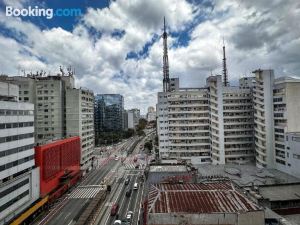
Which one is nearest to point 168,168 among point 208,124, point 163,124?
point 208,124

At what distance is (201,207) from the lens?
2898 centimetres

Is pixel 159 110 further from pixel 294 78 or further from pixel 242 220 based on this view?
pixel 242 220

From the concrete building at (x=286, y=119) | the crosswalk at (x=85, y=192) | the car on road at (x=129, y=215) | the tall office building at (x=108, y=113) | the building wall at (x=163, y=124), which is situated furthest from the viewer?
the tall office building at (x=108, y=113)

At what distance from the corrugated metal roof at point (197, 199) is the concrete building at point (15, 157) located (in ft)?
59.2

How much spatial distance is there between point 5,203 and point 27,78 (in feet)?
Answer: 140

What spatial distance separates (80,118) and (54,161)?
76.1 feet

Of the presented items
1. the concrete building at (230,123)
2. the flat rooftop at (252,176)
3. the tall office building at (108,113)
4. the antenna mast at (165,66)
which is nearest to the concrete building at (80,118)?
the antenna mast at (165,66)

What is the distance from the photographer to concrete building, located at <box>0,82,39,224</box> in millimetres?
34531

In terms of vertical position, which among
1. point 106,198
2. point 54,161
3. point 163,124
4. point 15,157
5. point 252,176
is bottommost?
point 106,198

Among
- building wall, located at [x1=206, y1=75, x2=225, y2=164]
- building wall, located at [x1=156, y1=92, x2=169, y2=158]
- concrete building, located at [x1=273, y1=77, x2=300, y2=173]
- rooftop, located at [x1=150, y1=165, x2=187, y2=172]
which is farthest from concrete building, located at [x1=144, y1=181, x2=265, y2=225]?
building wall, located at [x1=156, y1=92, x2=169, y2=158]

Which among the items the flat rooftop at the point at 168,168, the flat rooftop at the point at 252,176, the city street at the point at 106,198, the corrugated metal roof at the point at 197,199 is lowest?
the city street at the point at 106,198

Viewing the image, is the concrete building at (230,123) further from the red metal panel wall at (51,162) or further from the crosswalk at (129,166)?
the red metal panel wall at (51,162)

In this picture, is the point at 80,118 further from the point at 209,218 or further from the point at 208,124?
the point at 209,218

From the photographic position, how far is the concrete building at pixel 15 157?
34.5 m
